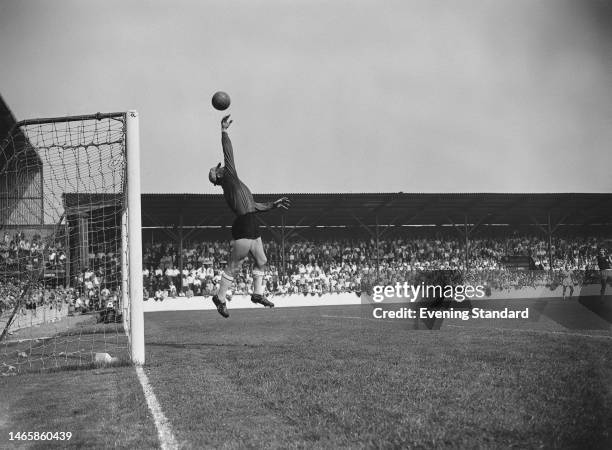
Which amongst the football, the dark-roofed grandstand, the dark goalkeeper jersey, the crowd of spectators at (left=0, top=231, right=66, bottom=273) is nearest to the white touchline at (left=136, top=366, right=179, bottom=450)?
the dark goalkeeper jersey

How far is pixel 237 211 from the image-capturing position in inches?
372

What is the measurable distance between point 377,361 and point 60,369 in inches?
180

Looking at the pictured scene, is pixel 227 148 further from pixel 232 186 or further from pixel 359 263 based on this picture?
pixel 359 263

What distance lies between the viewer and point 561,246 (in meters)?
44.7

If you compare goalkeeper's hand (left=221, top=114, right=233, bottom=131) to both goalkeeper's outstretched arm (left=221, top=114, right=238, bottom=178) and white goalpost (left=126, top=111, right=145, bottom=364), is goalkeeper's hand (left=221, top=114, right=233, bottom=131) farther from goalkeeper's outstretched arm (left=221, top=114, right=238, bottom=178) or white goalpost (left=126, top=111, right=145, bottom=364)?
white goalpost (left=126, top=111, right=145, bottom=364)

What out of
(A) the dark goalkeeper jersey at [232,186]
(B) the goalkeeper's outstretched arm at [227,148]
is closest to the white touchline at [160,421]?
(A) the dark goalkeeper jersey at [232,186]

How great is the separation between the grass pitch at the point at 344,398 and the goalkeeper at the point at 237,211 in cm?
120

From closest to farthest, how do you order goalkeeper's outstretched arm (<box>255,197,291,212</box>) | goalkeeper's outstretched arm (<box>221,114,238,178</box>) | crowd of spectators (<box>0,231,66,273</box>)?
goalkeeper's outstretched arm (<box>221,114,238,178</box>) < goalkeeper's outstretched arm (<box>255,197,291,212</box>) < crowd of spectators (<box>0,231,66,273</box>)

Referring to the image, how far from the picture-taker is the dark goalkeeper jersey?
30.2 feet

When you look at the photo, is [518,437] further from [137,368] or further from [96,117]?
[96,117]

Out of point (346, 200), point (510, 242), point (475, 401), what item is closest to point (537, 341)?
point (475, 401)

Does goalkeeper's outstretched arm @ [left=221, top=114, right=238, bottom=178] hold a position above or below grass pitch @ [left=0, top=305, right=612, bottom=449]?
above

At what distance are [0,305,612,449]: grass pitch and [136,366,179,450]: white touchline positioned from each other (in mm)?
63

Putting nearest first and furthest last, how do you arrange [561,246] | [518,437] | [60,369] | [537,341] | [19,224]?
[518,437] → [60,369] → [537,341] → [19,224] → [561,246]
